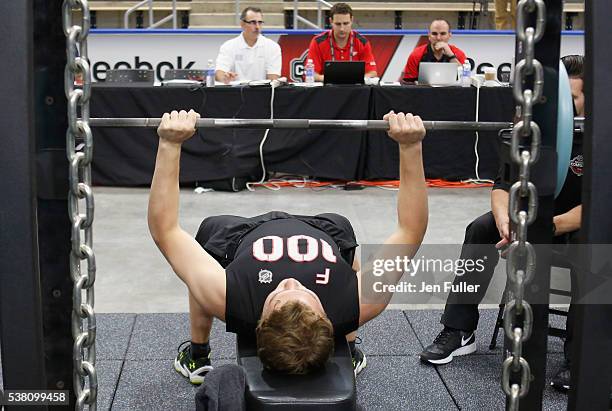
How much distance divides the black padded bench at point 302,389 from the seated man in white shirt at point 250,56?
17.0 ft

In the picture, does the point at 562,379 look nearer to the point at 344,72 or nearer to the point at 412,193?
the point at 412,193

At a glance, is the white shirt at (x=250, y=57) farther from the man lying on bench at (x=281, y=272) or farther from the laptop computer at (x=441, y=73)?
the man lying on bench at (x=281, y=272)

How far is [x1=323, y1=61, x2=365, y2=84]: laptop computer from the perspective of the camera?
661cm

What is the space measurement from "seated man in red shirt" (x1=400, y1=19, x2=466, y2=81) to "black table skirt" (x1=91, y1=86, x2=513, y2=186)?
2.46 feet

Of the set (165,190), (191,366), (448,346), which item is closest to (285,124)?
(165,190)

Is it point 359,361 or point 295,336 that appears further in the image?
point 359,361

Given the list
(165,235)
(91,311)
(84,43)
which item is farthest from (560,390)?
(84,43)

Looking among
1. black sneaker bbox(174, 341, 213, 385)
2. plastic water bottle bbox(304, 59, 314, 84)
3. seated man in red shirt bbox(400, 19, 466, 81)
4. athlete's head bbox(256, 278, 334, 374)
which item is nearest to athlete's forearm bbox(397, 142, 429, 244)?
athlete's head bbox(256, 278, 334, 374)

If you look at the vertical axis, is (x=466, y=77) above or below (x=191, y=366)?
above

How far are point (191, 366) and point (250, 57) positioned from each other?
464cm

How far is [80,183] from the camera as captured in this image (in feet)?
5.51

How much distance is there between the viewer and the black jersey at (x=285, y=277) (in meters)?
2.49

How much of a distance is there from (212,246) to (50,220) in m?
1.16

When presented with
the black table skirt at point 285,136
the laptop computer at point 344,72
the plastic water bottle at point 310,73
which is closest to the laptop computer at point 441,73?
the black table skirt at point 285,136
